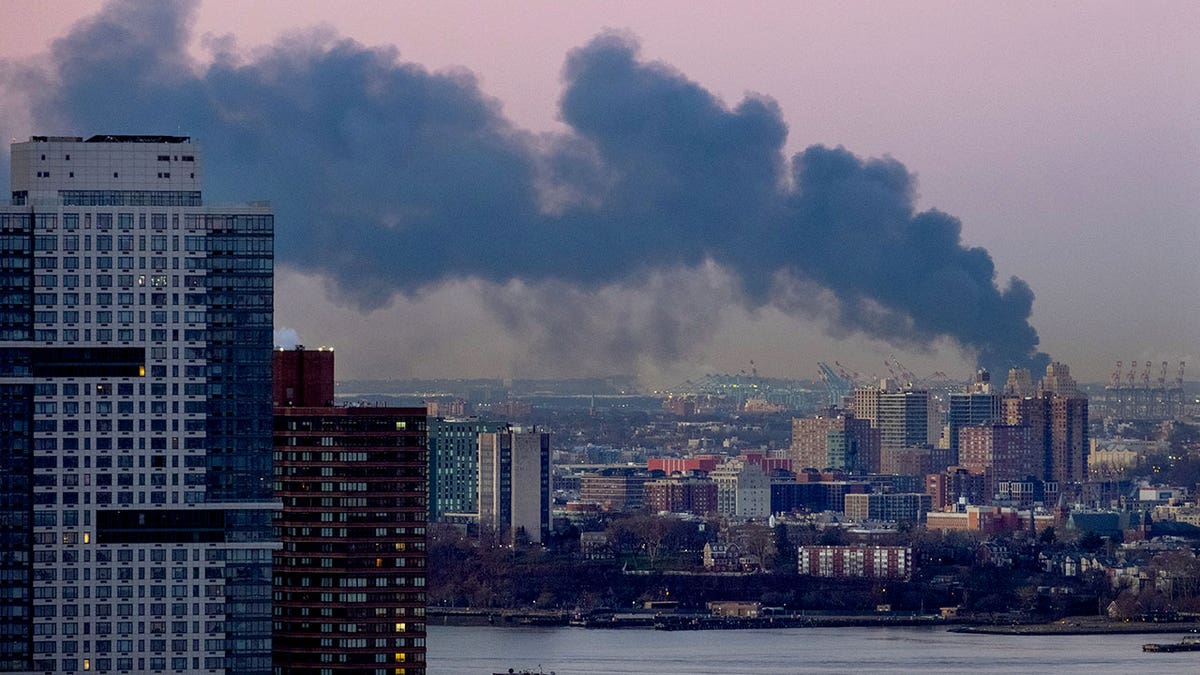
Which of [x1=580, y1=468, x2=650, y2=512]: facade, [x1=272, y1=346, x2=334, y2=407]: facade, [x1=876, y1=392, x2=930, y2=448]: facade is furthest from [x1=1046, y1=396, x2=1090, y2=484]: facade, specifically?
[x1=272, y1=346, x2=334, y2=407]: facade

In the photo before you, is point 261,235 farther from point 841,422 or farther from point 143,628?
point 841,422

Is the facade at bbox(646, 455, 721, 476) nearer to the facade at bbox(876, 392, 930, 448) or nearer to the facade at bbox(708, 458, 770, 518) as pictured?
the facade at bbox(876, 392, 930, 448)

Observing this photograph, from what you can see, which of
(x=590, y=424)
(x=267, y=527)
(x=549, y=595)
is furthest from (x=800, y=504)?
(x=267, y=527)

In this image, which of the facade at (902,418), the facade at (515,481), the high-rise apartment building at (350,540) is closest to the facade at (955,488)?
the facade at (902,418)

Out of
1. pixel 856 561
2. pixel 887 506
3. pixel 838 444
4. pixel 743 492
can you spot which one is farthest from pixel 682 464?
pixel 856 561

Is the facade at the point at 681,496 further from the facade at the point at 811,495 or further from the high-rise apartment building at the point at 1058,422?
the high-rise apartment building at the point at 1058,422

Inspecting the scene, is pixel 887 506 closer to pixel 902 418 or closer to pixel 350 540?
pixel 902 418
